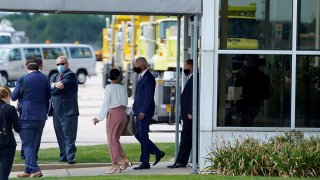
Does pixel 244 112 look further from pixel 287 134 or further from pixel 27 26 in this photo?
pixel 27 26

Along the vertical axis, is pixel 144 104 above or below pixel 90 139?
above

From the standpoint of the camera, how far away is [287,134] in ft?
47.8

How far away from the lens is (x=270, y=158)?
14.1m

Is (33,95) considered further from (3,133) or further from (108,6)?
(3,133)

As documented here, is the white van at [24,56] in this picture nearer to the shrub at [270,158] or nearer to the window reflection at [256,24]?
the window reflection at [256,24]

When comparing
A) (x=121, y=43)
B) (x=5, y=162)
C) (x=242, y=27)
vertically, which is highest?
(x=242, y=27)

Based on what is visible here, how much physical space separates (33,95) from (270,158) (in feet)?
12.0

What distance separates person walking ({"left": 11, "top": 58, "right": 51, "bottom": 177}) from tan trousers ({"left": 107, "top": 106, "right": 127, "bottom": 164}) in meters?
1.07

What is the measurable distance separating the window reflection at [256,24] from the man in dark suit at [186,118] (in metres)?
1.28

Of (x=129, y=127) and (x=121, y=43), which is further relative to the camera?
(x=121, y=43)

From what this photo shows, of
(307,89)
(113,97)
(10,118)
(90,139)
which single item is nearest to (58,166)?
(113,97)

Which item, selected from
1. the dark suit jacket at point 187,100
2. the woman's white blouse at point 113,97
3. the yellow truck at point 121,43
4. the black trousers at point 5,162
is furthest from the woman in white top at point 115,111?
the yellow truck at point 121,43

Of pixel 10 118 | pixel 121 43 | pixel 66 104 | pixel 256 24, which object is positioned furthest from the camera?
pixel 121 43

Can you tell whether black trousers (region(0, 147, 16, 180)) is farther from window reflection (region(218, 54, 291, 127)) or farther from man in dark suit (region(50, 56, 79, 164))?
man in dark suit (region(50, 56, 79, 164))
